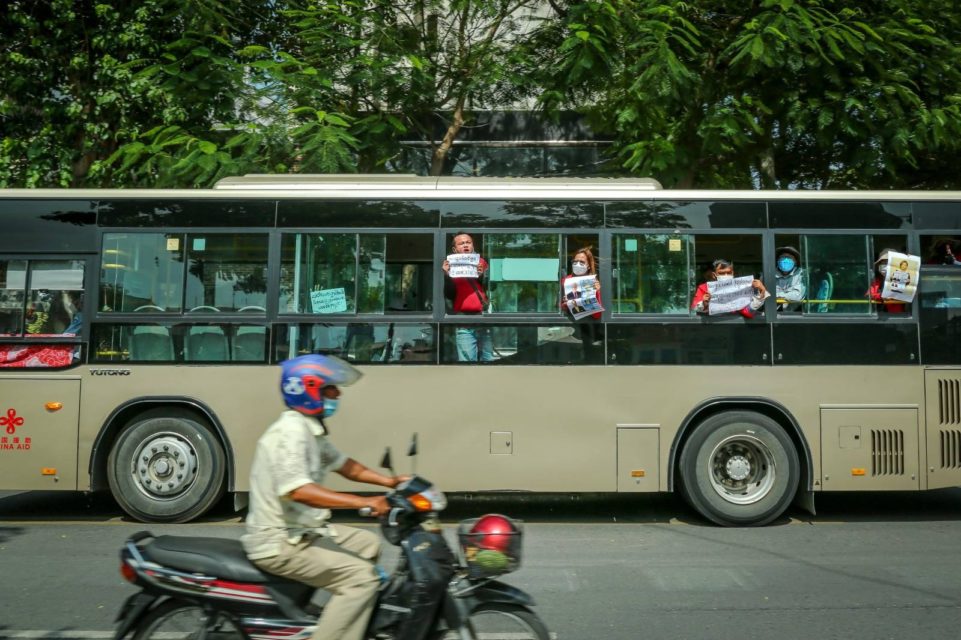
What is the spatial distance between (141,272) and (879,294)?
283 inches

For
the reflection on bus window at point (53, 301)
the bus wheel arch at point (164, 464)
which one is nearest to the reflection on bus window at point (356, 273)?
the bus wheel arch at point (164, 464)

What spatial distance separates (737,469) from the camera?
27.2ft

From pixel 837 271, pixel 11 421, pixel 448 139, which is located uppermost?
pixel 448 139

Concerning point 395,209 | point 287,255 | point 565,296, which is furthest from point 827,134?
point 287,255

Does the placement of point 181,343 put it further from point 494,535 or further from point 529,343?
point 494,535

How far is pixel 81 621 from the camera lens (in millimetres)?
5461

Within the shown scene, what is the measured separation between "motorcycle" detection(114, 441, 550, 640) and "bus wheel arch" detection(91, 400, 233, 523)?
4.46 m

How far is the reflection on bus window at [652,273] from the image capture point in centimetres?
834

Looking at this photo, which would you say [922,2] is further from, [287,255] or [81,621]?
[81,621]

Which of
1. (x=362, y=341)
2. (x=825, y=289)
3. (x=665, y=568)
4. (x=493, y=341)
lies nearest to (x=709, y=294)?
(x=825, y=289)

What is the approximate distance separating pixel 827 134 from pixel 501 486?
21.9 feet

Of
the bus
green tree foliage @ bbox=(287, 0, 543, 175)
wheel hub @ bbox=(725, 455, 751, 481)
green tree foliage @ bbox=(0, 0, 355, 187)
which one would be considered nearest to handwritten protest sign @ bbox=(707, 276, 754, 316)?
the bus

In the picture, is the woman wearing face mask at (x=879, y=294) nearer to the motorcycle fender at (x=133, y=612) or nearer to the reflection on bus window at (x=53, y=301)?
the motorcycle fender at (x=133, y=612)

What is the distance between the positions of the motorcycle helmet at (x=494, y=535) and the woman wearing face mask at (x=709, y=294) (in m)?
5.10
